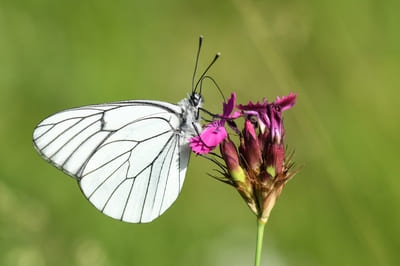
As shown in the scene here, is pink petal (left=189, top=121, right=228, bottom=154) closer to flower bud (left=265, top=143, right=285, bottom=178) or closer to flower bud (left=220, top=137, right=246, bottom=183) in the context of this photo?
flower bud (left=220, top=137, right=246, bottom=183)

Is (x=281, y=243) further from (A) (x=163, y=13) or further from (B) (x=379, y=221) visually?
(A) (x=163, y=13)

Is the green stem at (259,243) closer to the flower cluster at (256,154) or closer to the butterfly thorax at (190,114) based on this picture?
the flower cluster at (256,154)

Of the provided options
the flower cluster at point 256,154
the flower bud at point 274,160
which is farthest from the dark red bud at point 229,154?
the flower bud at point 274,160

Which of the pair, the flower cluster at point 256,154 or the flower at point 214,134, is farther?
the flower at point 214,134

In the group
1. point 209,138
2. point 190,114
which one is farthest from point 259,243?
point 190,114

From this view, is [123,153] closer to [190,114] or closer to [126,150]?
[126,150]
